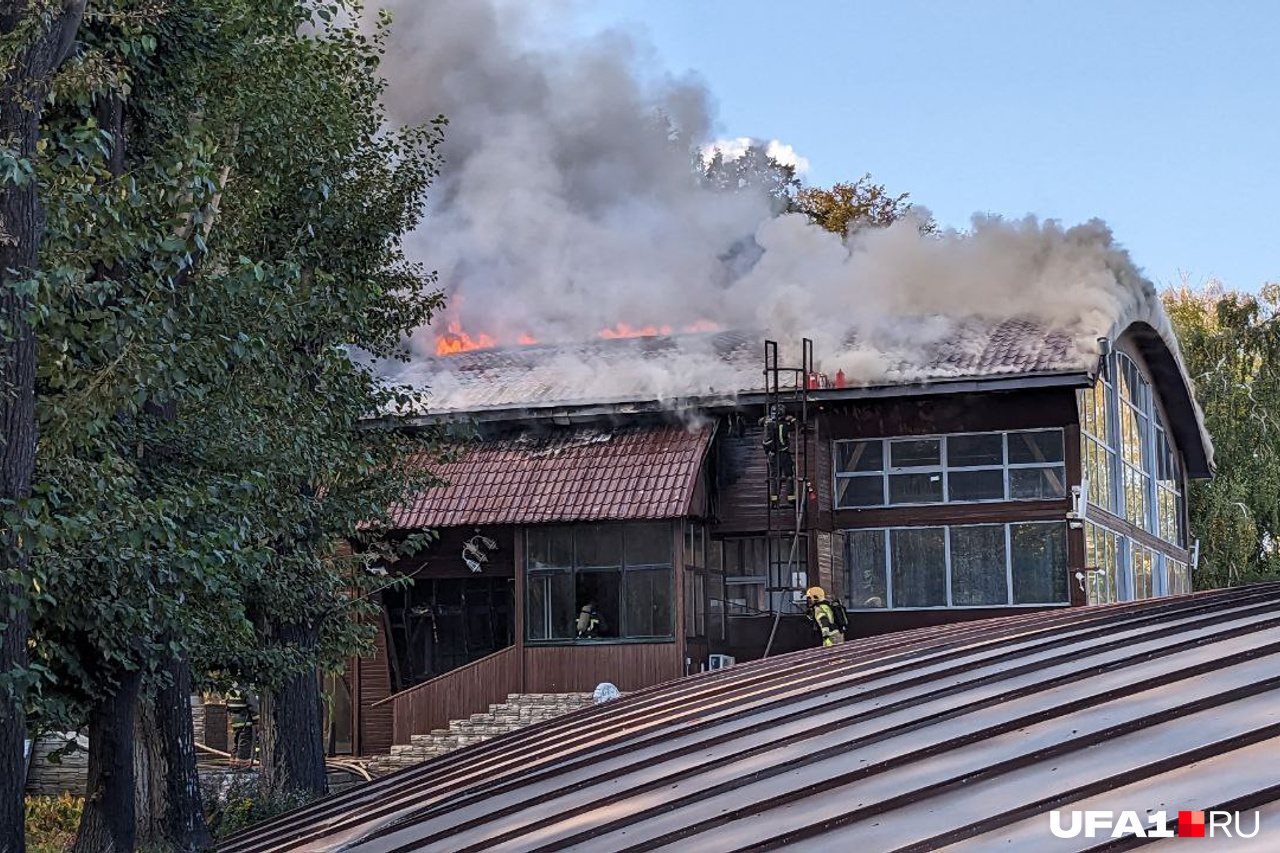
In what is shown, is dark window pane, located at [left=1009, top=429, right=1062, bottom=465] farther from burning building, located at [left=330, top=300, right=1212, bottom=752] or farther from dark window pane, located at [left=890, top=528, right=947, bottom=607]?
dark window pane, located at [left=890, top=528, right=947, bottom=607]

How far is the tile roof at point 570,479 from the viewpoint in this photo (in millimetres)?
A: 25844

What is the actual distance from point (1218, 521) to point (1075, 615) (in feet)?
94.0

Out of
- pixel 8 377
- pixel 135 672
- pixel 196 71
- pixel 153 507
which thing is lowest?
pixel 135 672

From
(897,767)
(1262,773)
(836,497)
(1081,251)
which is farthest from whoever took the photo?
(1081,251)

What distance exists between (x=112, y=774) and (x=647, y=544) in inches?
511

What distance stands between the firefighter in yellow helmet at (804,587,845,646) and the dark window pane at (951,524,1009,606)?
7.77ft

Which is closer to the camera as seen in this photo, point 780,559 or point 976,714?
point 976,714

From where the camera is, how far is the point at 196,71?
14016 mm

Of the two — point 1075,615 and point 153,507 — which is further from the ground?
point 153,507

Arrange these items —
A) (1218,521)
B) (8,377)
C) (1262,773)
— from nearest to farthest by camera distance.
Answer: (1262,773), (8,377), (1218,521)

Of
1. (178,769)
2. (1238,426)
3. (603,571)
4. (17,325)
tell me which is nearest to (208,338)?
(17,325)

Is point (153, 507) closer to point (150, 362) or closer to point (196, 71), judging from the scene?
point (150, 362)

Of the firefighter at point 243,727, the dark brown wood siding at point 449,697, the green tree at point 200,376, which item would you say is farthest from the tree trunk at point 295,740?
the firefighter at point 243,727

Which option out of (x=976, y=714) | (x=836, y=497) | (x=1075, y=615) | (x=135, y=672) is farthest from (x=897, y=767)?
(x=836, y=497)
